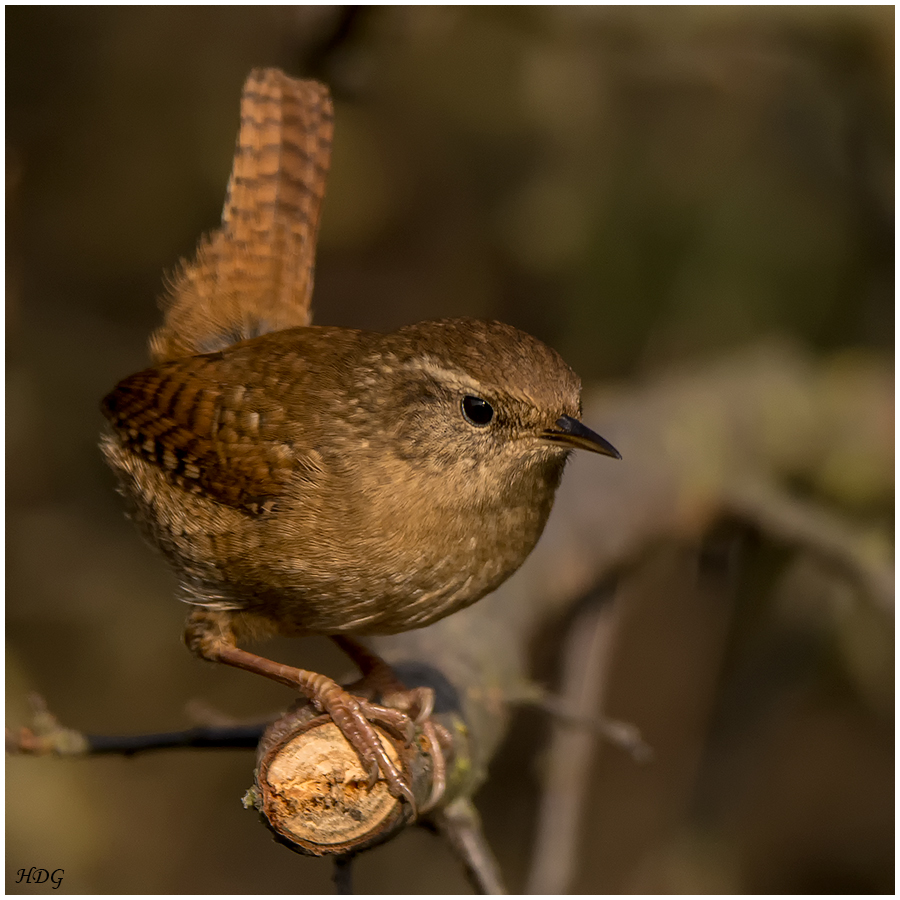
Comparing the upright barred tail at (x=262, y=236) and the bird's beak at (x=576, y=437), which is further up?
the upright barred tail at (x=262, y=236)

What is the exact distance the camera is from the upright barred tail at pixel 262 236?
3307 millimetres

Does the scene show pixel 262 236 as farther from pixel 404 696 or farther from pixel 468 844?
pixel 468 844

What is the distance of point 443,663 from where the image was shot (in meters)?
3.05

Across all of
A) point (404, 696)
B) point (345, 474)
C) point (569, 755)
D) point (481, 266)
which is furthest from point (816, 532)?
point (481, 266)

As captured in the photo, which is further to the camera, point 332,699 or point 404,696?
point 404,696

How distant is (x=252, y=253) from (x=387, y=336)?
80 centimetres

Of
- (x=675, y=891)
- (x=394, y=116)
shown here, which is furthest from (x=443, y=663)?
(x=394, y=116)

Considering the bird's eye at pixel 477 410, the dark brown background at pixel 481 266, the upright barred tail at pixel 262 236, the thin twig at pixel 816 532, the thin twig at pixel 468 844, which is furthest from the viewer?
the dark brown background at pixel 481 266

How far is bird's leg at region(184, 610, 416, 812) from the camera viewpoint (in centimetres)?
224

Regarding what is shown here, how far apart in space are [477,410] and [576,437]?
0.24 m

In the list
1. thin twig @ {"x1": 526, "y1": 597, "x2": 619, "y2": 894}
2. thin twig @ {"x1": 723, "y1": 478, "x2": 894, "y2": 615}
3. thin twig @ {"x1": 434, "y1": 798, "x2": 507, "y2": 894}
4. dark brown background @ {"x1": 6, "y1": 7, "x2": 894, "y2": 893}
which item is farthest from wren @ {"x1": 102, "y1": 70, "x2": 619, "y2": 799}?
dark brown background @ {"x1": 6, "y1": 7, "x2": 894, "y2": 893}

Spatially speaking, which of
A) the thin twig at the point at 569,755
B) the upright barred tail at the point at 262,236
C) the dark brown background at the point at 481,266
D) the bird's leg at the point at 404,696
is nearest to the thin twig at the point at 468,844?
the bird's leg at the point at 404,696

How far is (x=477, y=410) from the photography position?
2.46 meters

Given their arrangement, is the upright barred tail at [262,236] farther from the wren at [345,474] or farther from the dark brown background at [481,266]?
the dark brown background at [481,266]
